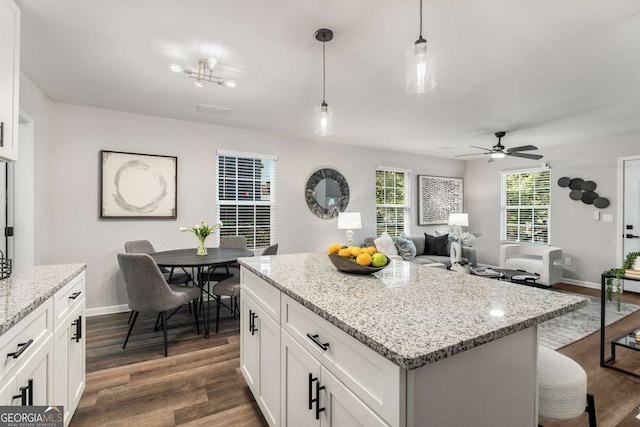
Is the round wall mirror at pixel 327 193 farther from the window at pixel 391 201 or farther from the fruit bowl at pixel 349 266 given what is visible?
the fruit bowl at pixel 349 266

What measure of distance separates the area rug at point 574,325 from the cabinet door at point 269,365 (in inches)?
94.5

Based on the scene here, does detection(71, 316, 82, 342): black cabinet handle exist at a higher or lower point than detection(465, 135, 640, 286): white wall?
lower

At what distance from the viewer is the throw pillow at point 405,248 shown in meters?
5.20

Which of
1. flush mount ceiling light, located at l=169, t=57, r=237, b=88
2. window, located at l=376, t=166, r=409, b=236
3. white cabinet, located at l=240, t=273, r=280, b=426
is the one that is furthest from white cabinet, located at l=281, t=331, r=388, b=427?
window, located at l=376, t=166, r=409, b=236

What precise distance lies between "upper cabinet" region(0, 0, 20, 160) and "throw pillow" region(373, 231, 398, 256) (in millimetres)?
4199

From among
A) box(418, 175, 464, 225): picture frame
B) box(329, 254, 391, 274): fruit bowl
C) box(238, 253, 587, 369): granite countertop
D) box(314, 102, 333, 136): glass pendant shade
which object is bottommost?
box(238, 253, 587, 369): granite countertop

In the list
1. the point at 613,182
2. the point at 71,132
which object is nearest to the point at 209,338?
the point at 71,132

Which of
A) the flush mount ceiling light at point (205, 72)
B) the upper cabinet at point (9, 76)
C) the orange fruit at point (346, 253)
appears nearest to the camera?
the upper cabinet at point (9, 76)

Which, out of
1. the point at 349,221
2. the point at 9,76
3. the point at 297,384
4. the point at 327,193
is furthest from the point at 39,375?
the point at 327,193

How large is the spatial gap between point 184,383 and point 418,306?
1.94 m

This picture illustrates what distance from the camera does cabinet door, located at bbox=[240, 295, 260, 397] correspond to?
6.01ft

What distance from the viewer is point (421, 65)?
4.87 feet

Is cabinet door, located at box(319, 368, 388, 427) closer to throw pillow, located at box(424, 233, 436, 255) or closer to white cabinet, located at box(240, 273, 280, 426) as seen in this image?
white cabinet, located at box(240, 273, 280, 426)

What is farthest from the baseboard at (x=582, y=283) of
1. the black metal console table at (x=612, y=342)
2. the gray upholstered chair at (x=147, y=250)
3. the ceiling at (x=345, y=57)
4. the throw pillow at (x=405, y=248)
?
A: the gray upholstered chair at (x=147, y=250)
